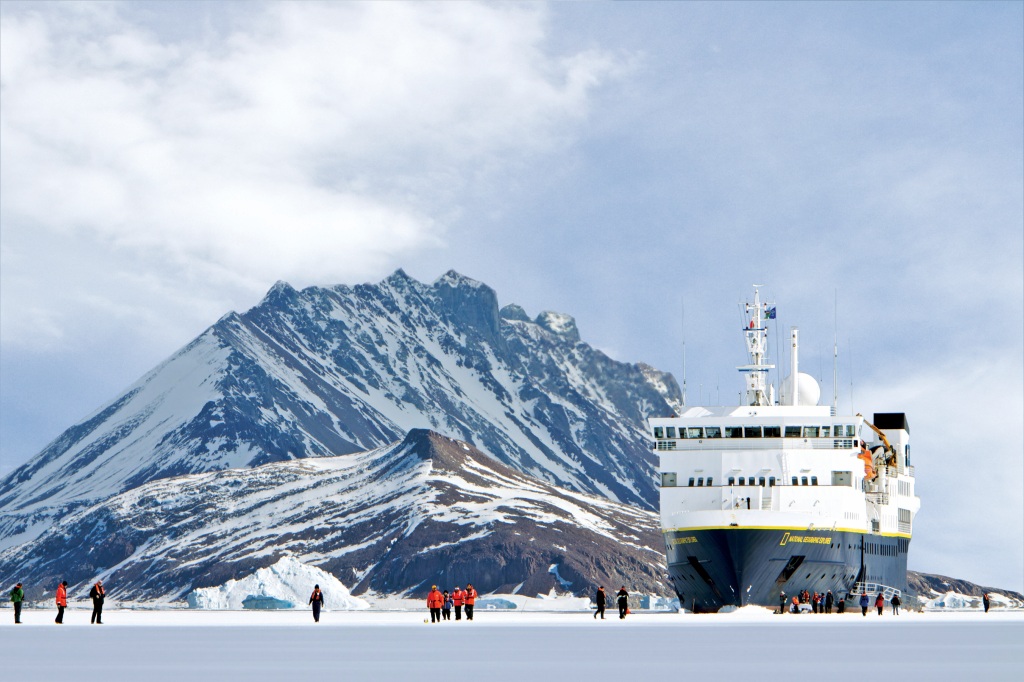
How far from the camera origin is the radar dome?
490 ft

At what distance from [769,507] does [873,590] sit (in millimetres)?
14691

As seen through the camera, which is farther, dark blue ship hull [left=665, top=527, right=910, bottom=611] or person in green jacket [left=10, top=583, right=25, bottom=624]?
dark blue ship hull [left=665, top=527, right=910, bottom=611]

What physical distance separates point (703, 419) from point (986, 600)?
32761 millimetres

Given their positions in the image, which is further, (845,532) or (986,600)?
(986,600)

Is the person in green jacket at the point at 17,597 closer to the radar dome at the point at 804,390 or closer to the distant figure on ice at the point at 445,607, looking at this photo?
the distant figure on ice at the point at 445,607

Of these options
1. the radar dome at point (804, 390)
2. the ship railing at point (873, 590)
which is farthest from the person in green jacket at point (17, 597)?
the radar dome at point (804, 390)

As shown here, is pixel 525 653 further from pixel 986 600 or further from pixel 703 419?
pixel 986 600

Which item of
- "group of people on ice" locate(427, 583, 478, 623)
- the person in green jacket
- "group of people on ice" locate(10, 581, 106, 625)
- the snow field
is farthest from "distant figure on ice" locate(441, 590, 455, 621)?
the person in green jacket

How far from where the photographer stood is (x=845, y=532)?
404ft

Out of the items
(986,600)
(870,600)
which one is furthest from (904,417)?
(870,600)

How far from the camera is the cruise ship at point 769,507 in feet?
389

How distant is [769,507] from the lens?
123062 millimetres

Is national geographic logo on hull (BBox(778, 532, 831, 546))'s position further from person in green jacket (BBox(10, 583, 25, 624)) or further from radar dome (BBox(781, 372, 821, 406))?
person in green jacket (BBox(10, 583, 25, 624))

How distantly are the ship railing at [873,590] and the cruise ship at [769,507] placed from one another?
0.10 metres
